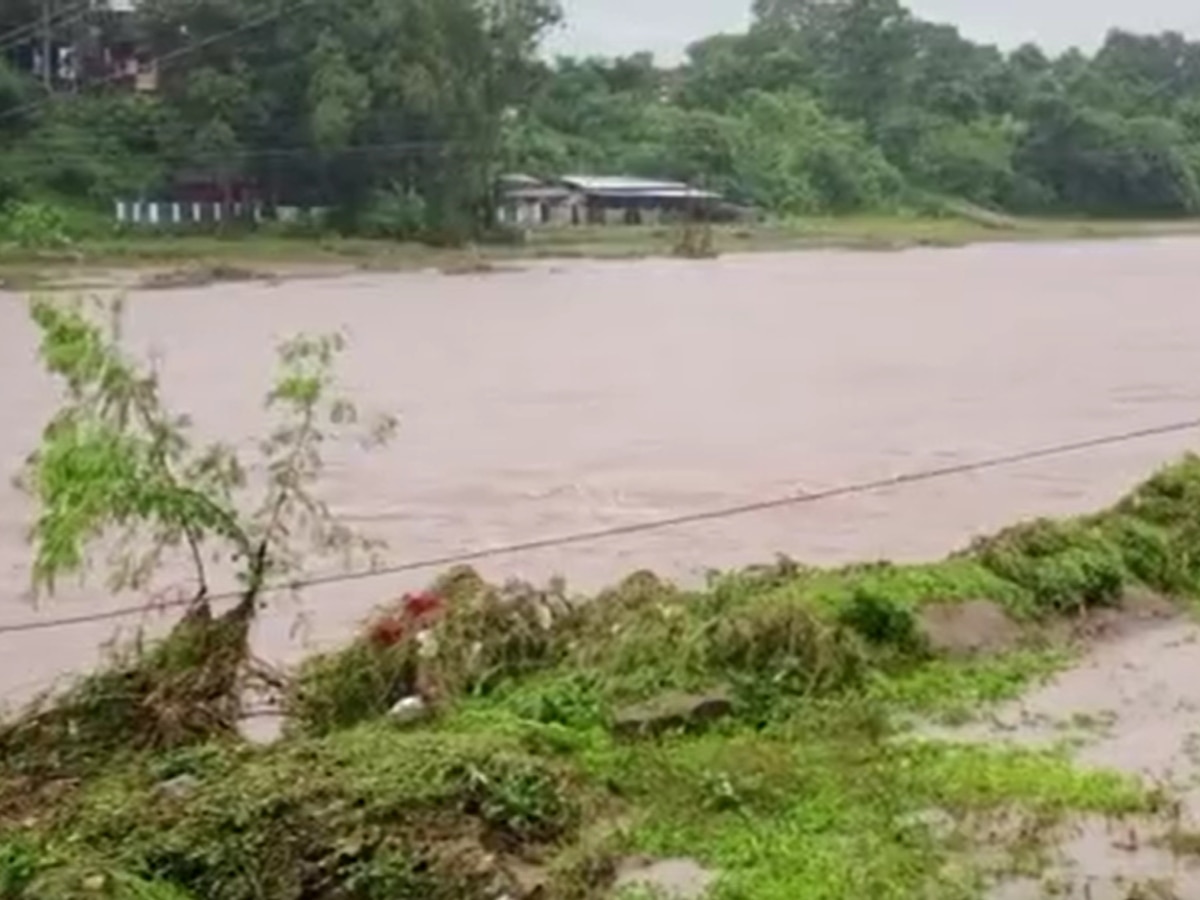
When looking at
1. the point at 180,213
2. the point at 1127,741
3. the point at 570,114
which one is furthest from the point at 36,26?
the point at 1127,741

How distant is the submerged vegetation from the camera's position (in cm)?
467

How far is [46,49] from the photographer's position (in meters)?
34.4

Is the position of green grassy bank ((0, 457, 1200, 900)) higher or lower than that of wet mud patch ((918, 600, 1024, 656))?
higher

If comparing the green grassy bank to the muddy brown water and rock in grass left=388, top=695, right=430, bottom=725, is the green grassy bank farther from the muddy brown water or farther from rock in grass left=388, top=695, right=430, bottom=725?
the muddy brown water

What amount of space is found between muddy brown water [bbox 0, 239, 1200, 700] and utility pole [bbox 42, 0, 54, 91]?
177 inches

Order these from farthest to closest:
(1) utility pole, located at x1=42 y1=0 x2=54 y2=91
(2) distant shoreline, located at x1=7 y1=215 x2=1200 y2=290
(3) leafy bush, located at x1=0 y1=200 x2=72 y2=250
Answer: (3) leafy bush, located at x1=0 y1=200 x2=72 y2=250
(2) distant shoreline, located at x1=7 y1=215 x2=1200 y2=290
(1) utility pole, located at x1=42 y1=0 x2=54 y2=91

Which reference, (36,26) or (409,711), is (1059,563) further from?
(36,26)

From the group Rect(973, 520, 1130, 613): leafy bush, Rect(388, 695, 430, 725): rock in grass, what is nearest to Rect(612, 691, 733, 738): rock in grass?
Rect(388, 695, 430, 725): rock in grass

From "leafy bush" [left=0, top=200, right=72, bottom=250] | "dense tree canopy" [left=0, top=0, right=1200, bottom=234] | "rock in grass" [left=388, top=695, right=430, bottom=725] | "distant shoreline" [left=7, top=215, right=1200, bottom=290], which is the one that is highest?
"dense tree canopy" [left=0, top=0, right=1200, bottom=234]

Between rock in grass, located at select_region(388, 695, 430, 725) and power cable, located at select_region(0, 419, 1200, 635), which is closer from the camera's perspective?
rock in grass, located at select_region(388, 695, 430, 725)

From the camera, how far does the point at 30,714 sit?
19.2ft

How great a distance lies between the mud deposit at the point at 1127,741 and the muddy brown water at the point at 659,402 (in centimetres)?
309

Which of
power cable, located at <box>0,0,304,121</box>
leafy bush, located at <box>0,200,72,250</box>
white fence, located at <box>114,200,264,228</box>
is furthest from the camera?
white fence, located at <box>114,200,264,228</box>

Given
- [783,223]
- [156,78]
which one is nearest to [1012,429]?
[156,78]
